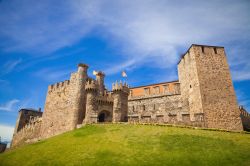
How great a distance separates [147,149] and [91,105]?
18.0 metres

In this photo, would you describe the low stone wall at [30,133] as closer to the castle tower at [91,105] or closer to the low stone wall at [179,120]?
the castle tower at [91,105]

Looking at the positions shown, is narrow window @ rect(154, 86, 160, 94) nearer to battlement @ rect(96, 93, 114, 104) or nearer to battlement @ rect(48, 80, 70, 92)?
battlement @ rect(96, 93, 114, 104)

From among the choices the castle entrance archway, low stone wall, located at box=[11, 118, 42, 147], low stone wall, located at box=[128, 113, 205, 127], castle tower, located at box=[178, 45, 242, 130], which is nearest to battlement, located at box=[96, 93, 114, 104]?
the castle entrance archway

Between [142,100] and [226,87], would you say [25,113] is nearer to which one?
[142,100]

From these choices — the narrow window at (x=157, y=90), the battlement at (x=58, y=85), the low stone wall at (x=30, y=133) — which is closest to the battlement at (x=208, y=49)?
the narrow window at (x=157, y=90)

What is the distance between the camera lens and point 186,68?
3728 cm

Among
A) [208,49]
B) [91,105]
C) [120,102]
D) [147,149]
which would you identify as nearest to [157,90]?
[120,102]

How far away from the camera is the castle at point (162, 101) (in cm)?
2983

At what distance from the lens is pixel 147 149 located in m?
Answer: 18.7

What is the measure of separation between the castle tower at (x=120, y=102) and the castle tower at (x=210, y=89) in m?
11.6

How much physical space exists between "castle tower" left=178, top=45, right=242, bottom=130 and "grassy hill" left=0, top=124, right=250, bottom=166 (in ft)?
23.3

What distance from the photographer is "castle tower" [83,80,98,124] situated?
109ft

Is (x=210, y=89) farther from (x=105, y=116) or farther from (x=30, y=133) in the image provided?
(x=30, y=133)

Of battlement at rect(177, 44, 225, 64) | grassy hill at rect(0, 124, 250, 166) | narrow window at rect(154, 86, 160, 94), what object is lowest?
grassy hill at rect(0, 124, 250, 166)
